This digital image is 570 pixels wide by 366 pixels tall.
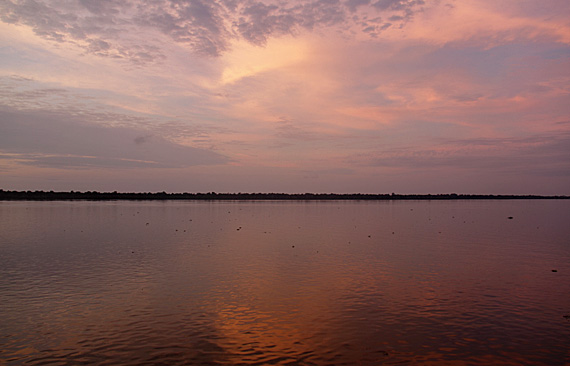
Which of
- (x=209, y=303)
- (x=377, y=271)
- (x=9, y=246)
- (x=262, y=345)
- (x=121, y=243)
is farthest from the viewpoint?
(x=121, y=243)

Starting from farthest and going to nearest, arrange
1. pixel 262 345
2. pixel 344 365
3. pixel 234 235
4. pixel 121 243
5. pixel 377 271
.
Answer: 1. pixel 234 235
2. pixel 121 243
3. pixel 377 271
4. pixel 262 345
5. pixel 344 365

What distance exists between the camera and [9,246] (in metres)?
36.7

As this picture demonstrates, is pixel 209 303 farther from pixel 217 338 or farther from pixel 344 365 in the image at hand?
pixel 344 365

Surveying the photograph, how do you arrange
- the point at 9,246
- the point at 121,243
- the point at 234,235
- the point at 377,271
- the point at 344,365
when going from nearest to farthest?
the point at 344,365, the point at 377,271, the point at 9,246, the point at 121,243, the point at 234,235

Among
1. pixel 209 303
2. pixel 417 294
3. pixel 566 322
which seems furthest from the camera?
pixel 417 294

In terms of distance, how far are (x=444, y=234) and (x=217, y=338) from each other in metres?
41.6

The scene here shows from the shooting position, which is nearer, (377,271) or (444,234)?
(377,271)

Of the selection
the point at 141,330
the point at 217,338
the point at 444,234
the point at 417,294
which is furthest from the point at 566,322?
the point at 444,234

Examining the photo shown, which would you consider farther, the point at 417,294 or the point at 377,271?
the point at 377,271

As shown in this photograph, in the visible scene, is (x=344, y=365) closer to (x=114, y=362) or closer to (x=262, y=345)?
(x=262, y=345)

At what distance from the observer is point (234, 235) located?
1850 inches

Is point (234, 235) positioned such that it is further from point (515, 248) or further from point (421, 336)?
point (421, 336)

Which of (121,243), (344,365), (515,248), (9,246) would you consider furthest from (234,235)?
(344,365)

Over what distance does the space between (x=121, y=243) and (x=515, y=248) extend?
36.6 metres
